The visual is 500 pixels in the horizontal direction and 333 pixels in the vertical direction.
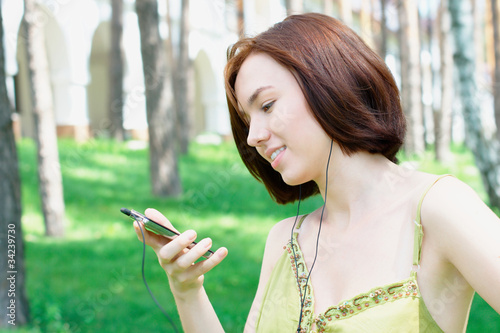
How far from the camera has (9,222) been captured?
13.1 ft

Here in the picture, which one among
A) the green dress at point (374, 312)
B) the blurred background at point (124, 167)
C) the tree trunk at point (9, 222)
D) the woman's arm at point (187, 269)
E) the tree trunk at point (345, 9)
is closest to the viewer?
the green dress at point (374, 312)

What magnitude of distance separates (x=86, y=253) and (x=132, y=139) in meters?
8.86

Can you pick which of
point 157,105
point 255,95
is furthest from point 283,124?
point 157,105

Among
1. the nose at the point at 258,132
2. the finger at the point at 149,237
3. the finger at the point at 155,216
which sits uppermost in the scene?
the nose at the point at 258,132

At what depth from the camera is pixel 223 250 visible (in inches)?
60.7

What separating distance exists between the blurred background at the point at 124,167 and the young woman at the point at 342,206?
0.15 meters

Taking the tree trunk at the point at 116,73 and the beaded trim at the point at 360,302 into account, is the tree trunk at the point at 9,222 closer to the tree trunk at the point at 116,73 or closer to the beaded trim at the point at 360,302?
the beaded trim at the point at 360,302

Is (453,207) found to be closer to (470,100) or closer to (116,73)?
(470,100)

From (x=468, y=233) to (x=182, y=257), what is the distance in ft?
2.44

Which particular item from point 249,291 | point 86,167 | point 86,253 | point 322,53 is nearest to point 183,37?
point 86,167

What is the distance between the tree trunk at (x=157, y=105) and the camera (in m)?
8.17

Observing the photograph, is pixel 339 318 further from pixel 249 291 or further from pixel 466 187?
pixel 249 291

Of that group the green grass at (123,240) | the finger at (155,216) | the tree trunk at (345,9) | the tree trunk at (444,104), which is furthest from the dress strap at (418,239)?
the tree trunk at (345,9)

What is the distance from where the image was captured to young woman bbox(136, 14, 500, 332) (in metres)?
1.40
